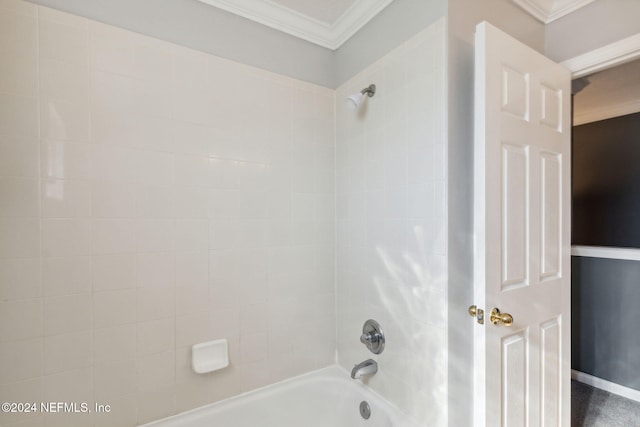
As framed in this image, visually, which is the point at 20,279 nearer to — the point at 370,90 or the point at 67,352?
the point at 67,352

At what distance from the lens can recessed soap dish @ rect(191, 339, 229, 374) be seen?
4.56 ft

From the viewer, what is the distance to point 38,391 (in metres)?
1.14

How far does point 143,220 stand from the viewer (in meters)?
1.32

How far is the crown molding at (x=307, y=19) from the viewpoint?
1.49 m

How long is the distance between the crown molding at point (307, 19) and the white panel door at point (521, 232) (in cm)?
68

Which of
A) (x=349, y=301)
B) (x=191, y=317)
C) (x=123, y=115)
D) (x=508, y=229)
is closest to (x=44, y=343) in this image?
(x=191, y=317)

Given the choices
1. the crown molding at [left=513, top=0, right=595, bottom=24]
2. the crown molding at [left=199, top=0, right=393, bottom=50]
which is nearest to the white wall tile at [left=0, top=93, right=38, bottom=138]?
the crown molding at [left=199, top=0, right=393, bottom=50]

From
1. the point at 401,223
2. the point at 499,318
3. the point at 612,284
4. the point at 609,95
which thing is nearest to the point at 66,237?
the point at 401,223

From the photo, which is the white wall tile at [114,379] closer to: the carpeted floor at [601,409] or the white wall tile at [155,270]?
the white wall tile at [155,270]

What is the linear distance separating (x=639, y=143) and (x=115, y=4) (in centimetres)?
487

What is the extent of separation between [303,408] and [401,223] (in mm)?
1174

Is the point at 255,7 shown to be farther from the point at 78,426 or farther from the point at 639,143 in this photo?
the point at 639,143

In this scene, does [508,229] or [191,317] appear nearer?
[508,229]

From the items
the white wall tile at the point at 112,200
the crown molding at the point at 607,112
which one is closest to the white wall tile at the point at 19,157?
the white wall tile at the point at 112,200
